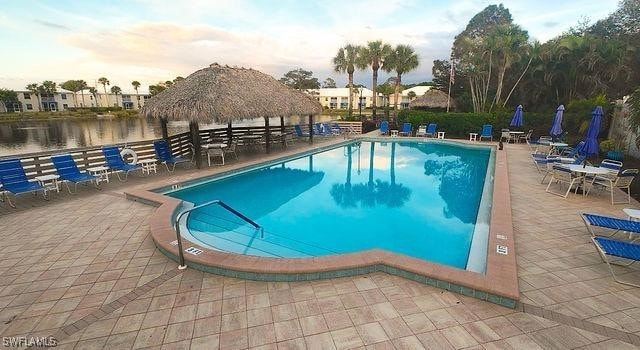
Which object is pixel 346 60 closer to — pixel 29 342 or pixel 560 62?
pixel 560 62

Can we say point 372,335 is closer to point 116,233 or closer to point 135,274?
point 135,274

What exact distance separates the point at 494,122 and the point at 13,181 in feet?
62.6

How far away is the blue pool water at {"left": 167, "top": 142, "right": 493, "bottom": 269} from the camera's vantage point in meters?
4.97

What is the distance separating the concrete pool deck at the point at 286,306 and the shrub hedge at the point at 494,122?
12680 millimetres

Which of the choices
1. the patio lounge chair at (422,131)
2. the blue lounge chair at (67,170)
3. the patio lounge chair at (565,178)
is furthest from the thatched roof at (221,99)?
the patio lounge chair at (565,178)

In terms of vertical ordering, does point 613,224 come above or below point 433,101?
below

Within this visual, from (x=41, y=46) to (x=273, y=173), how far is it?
30.6 ft

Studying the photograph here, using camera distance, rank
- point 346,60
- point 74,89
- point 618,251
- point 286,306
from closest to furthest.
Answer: point 286,306, point 618,251, point 346,60, point 74,89

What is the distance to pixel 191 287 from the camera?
127 inches

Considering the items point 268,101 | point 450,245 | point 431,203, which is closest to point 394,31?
point 268,101

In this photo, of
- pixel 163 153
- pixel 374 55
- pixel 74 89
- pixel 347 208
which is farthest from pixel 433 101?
pixel 74 89

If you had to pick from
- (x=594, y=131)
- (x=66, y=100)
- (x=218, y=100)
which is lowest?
(x=594, y=131)

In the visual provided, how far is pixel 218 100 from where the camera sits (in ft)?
30.3

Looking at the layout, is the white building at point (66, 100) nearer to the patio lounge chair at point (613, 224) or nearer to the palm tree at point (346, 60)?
the palm tree at point (346, 60)
